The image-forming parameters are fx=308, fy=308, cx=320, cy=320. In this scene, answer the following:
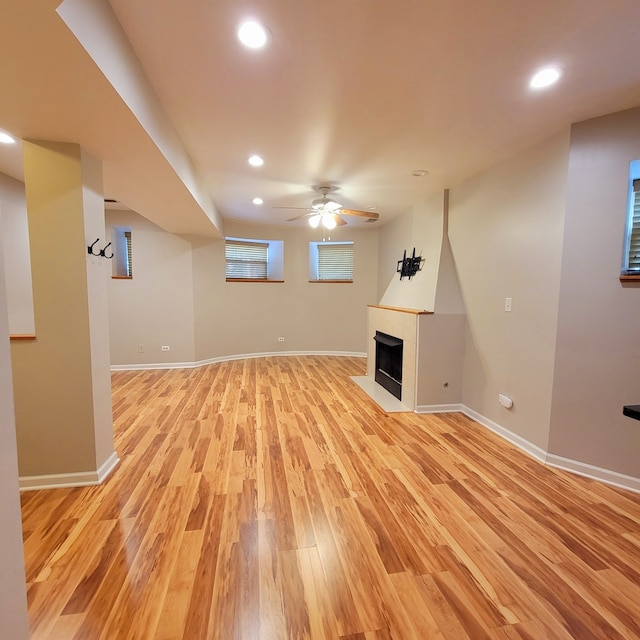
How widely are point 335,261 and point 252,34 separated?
17.2ft

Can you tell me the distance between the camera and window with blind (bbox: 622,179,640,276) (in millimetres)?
2146

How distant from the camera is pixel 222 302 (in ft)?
19.3

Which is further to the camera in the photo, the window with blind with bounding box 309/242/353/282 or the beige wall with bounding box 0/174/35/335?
the window with blind with bounding box 309/242/353/282

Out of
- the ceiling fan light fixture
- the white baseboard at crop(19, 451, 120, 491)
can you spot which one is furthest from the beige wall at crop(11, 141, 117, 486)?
the ceiling fan light fixture

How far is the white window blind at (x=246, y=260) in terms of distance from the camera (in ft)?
20.2

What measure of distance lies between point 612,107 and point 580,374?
1868 mm

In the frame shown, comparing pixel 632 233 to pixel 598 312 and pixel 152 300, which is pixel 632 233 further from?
pixel 152 300

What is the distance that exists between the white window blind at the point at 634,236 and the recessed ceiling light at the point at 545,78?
3.26ft

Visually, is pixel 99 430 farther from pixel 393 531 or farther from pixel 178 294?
pixel 178 294

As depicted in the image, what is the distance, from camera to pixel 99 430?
224cm

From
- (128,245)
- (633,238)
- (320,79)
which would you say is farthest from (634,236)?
(128,245)

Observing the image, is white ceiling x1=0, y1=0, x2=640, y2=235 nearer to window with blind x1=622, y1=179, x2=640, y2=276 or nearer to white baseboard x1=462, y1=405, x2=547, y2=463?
window with blind x1=622, y1=179, x2=640, y2=276

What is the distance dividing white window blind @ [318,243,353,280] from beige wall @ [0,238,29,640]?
6.00m

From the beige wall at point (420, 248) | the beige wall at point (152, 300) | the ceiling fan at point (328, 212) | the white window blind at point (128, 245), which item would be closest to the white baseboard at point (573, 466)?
the beige wall at point (420, 248)
